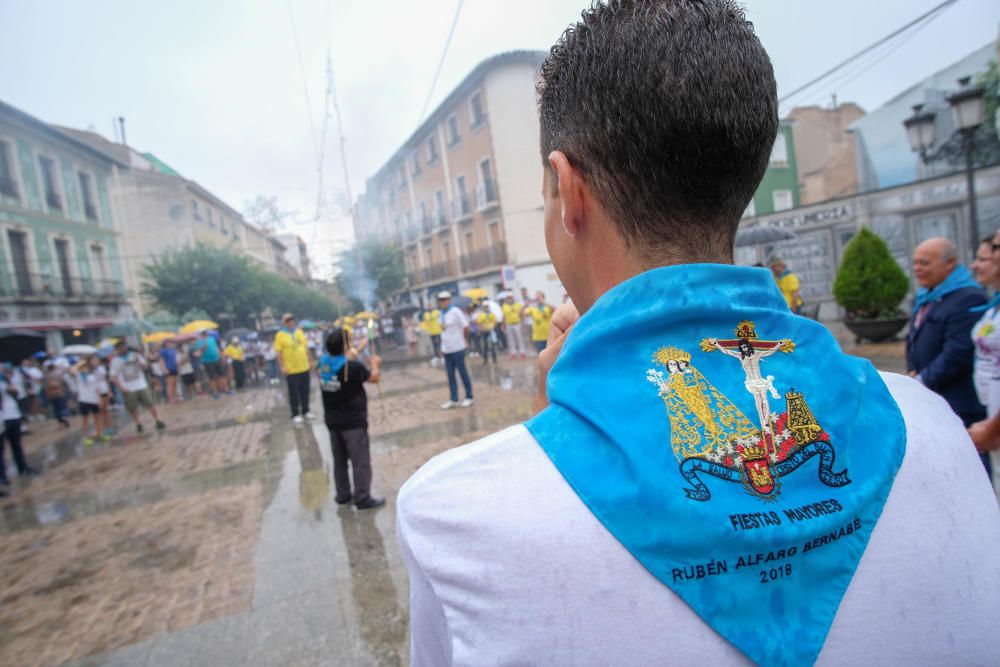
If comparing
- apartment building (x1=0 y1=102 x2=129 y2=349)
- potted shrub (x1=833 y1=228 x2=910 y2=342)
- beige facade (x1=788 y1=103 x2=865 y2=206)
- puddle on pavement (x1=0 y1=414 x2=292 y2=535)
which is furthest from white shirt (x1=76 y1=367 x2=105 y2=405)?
beige facade (x1=788 y1=103 x2=865 y2=206)

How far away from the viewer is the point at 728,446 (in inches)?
25.3

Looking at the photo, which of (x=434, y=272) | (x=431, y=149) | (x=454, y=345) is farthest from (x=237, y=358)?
(x=431, y=149)

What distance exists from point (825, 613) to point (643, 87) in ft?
2.20

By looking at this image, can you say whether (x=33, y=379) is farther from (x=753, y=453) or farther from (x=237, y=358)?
(x=753, y=453)

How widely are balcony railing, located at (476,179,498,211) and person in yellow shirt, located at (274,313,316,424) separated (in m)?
18.9

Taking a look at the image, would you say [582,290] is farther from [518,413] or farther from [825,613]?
[518,413]

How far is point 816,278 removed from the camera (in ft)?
50.6

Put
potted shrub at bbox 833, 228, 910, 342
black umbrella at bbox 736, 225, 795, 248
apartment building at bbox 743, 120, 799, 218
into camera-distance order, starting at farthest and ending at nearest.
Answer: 1. apartment building at bbox 743, 120, 799, 218
2. black umbrella at bbox 736, 225, 795, 248
3. potted shrub at bbox 833, 228, 910, 342

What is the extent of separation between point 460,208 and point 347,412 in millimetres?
26553

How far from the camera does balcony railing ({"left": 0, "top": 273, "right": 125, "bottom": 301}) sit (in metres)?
21.3

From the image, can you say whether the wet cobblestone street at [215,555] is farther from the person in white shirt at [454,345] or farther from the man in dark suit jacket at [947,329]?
the man in dark suit jacket at [947,329]

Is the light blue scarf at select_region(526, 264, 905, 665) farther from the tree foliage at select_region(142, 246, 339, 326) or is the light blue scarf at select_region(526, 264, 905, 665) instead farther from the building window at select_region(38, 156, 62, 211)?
the building window at select_region(38, 156, 62, 211)

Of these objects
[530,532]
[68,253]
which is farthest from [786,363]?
[68,253]

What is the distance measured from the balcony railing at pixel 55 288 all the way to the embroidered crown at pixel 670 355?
27934 mm
